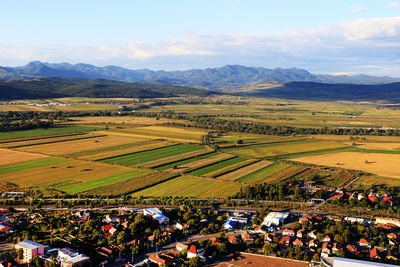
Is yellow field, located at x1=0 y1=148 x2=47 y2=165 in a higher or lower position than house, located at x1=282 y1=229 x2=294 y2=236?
higher

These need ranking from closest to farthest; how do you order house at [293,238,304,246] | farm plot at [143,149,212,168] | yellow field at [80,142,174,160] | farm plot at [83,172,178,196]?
house at [293,238,304,246] → farm plot at [83,172,178,196] → farm plot at [143,149,212,168] → yellow field at [80,142,174,160]

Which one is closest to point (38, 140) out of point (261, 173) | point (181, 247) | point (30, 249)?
point (261, 173)

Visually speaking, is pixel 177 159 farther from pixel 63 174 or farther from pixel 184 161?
pixel 63 174

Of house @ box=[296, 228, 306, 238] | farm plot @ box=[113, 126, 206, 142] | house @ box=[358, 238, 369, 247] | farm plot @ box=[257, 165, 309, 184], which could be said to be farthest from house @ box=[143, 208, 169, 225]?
farm plot @ box=[113, 126, 206, 142]

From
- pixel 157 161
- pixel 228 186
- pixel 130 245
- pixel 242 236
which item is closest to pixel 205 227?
pixel 242 236

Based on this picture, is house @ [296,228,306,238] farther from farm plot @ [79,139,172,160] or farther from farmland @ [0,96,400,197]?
farm plot @ [79,139,172,160]

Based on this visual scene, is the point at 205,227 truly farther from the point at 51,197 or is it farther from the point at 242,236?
the point at 51,197

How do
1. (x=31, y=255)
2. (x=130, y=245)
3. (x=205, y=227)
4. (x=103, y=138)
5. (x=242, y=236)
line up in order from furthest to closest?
(x=103, y=138) < (x=205, y=227) < (x=242, y=236) < (x=130, y=245) < (x=31, y=255)

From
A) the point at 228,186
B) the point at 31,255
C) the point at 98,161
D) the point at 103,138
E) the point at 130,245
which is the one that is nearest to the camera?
the point at 31,255

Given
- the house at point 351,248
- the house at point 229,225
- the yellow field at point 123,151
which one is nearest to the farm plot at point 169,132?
the yellow field at point 123,151
